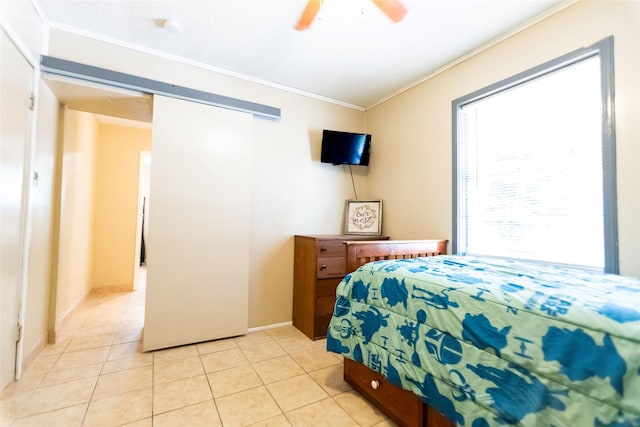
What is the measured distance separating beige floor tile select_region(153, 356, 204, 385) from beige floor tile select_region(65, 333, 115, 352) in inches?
27.3

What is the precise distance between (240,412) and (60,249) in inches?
88.7

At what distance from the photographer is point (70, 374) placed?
6.07 feet

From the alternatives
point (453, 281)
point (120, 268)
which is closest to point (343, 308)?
point (453, 281)

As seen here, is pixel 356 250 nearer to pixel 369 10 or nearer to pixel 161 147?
pixel 369 10

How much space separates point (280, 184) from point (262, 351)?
1.61m

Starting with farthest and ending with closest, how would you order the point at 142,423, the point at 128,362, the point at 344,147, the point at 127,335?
the point at 344,147
the point at 127,335
the point at 128,362
the point at 142,423

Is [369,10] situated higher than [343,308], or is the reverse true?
[369,10]

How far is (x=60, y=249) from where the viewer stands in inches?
96.0

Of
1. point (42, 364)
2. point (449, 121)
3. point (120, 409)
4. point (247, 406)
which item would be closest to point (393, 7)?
point (449, 121)

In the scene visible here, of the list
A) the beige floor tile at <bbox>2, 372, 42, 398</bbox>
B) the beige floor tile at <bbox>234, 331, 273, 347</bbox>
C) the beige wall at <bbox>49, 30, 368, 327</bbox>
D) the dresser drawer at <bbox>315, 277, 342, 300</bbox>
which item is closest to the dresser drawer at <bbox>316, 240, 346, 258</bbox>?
the dresser drawer at <bbox>315, 277, 342, 300</bbox>

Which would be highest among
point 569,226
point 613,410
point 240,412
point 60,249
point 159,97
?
point 159,97

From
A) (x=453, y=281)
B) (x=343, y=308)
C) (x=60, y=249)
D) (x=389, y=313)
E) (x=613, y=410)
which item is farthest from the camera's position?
(x=60, y=249)

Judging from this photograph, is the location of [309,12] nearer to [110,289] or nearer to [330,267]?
[330,267]

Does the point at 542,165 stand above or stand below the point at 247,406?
above
